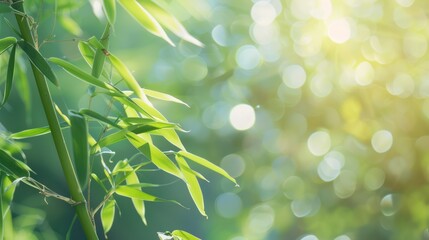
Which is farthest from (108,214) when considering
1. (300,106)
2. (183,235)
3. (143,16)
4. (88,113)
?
(300,106)

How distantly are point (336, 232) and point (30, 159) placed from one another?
1.54 meters

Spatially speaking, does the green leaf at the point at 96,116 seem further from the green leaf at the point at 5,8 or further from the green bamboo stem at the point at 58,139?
the green leaf at the point at 5,8

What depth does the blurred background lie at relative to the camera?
2.61 meters

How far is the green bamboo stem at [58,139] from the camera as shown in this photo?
0.90m

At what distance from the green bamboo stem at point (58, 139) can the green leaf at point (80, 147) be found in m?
0.03

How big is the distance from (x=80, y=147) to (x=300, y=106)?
2.01 meters

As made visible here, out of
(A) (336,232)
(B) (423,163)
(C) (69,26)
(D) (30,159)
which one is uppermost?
(B) (423,163)

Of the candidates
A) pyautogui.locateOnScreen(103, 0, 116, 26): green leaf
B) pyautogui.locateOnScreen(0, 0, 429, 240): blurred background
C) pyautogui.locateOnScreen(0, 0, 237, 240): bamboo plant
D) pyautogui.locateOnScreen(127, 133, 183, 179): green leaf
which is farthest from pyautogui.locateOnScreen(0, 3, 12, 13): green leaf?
pyautogui.locateOnScreen(0, 0, 429, 240): blurred background

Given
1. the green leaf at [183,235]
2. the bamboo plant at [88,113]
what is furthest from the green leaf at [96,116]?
the green leaf at [183,235]

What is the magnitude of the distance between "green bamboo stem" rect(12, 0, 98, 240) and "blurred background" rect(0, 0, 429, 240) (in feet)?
4.24

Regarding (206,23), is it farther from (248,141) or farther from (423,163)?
(423,163)

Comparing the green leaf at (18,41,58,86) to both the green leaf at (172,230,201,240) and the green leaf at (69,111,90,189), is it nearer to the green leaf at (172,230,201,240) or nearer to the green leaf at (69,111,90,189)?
the green leaf at (69,111,90,189)

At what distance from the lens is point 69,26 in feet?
4.50

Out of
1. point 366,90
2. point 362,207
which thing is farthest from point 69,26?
point 362,207
